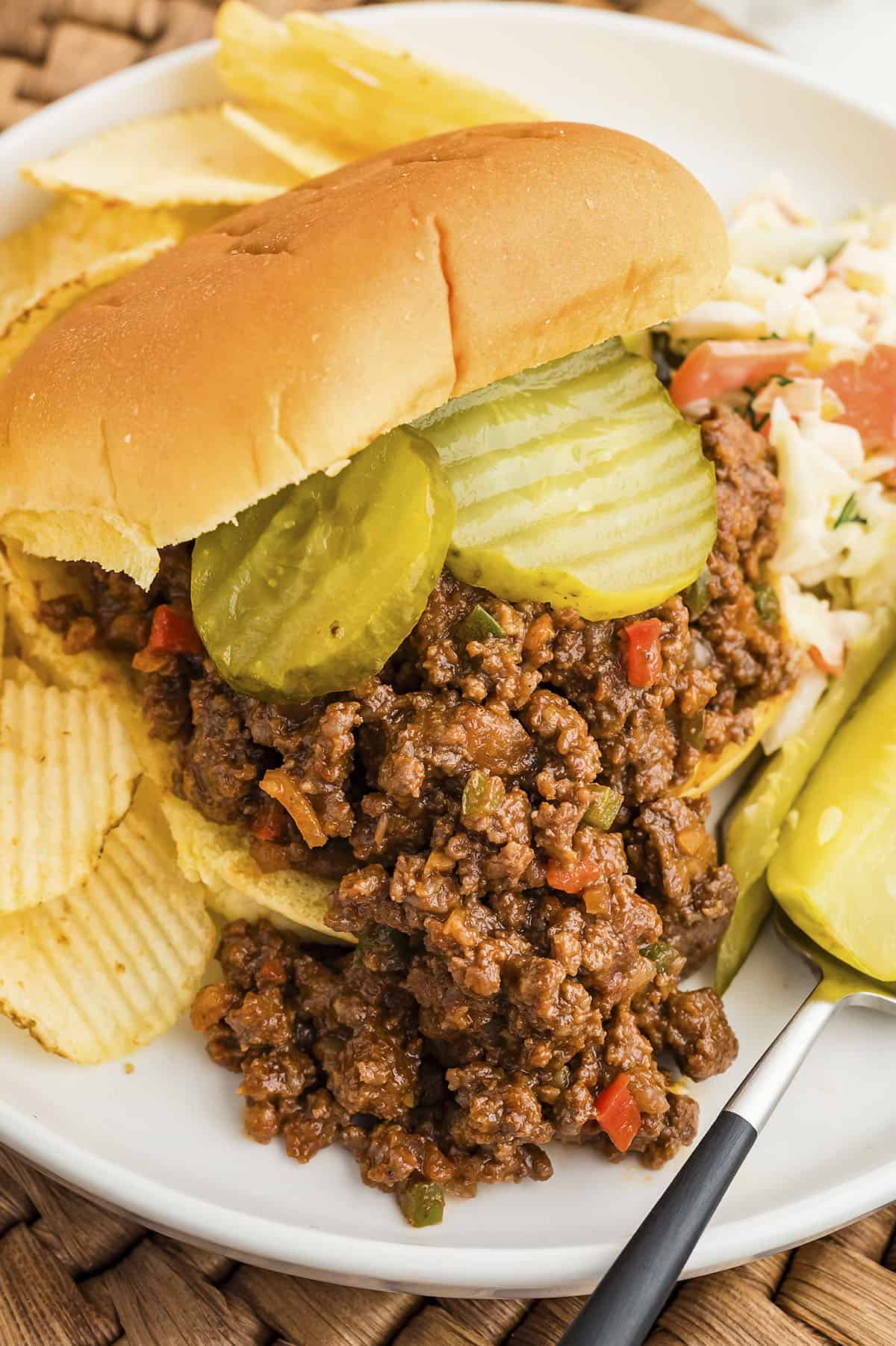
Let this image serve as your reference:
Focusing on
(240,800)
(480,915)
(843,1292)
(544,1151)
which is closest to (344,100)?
(240,800)

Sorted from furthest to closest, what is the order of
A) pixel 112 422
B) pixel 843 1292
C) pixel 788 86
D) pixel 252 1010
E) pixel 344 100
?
1. pixel 788 86
2. pixel 344 100
3. pixel 252 1010
4. pixel 843 1292
5. pixel 112 422

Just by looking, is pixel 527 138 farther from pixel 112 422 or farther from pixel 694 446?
pixel 112 422

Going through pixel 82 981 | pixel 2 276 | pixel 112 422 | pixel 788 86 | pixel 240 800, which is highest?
pixel 788 86

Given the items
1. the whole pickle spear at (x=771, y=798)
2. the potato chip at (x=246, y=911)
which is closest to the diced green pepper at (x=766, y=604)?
the whole pickle spear at (x=771, y=798)

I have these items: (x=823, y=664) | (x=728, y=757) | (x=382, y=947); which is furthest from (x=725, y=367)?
(x=382, y=947)

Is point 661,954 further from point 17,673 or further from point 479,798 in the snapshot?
point 17,673

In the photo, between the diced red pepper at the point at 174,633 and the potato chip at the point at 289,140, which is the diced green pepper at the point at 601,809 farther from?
the potato chip at the point at 289,140
